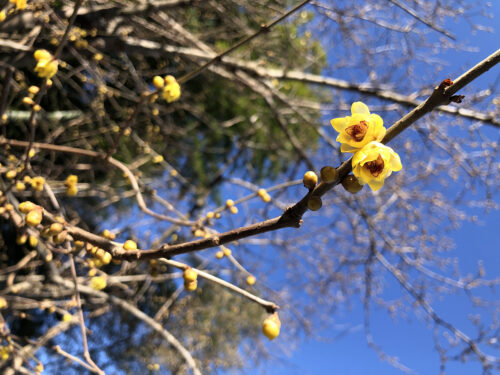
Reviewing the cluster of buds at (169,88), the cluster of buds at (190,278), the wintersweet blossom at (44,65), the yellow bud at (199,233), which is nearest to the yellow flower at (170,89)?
the cluster of buds at (169,88)

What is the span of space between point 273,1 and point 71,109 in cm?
349

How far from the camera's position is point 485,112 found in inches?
115

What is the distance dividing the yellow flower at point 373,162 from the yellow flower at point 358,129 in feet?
0.10

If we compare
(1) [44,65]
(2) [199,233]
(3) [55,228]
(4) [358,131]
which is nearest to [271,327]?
(4) [358,131]

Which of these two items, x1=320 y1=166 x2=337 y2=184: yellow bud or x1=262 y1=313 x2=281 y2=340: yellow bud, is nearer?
x1=320 y1=166 x2=337 y2=184: yellow bud

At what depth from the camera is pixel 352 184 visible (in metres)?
0.69

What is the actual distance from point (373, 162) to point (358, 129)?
0.23 feet

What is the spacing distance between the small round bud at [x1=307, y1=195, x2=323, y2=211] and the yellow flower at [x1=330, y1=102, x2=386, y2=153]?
0.35ft

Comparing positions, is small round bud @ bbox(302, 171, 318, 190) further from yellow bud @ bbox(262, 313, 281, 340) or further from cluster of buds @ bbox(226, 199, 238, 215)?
cluster of buds @ bbox(226, 199, 238, 215)

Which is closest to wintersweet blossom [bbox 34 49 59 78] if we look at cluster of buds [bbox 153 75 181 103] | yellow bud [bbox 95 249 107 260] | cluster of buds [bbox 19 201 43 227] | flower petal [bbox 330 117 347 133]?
cluster of buds [bbox 153 75 181 103]

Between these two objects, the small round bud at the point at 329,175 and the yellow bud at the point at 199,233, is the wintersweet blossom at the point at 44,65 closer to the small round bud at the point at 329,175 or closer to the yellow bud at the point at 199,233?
the yellow bud at the point at 199,233

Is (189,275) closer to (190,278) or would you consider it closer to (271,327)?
(190,278)

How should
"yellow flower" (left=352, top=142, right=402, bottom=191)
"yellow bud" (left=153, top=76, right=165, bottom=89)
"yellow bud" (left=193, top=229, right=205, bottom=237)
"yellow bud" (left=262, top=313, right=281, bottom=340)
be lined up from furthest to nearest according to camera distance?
1. "yellow bud" (left=193, top=229, right=205, bottom=237)
2. "yellow bud" (left=153, top=76, right=165, bottom=89)
3. "yellow bud" (left=262, top=313, right=281, bottom=340)
4. "yellow flower" (left=352, top=142, right=402, bottom=191)

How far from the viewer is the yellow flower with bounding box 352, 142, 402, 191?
663 mm
